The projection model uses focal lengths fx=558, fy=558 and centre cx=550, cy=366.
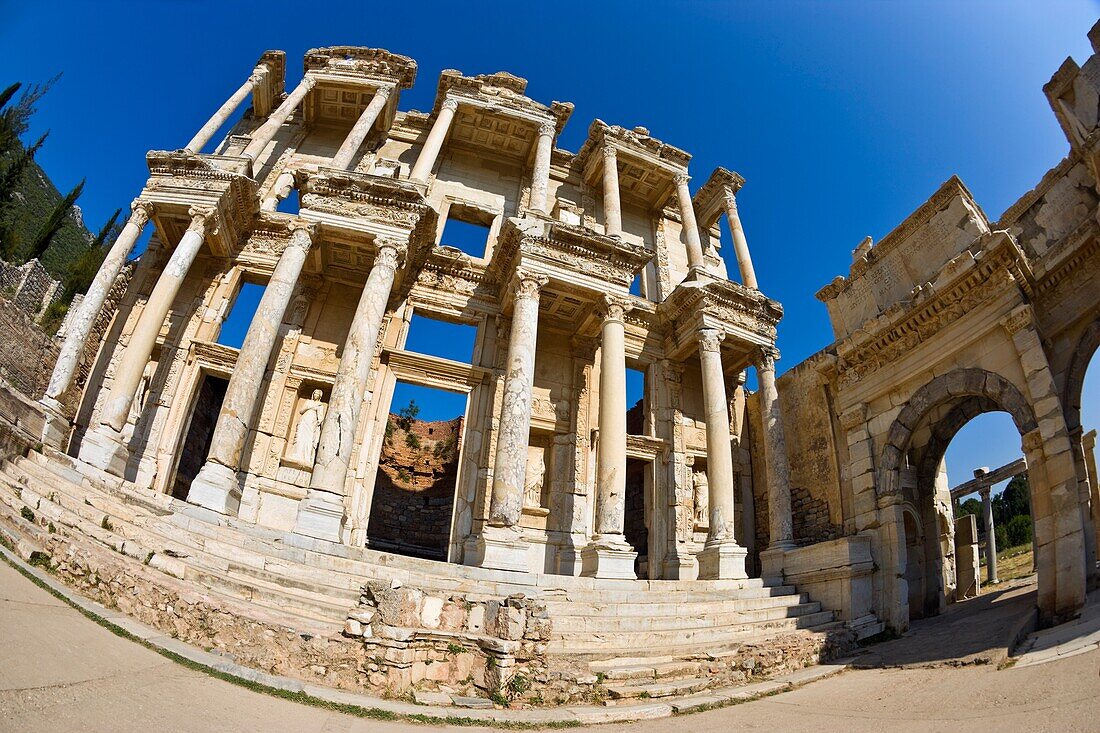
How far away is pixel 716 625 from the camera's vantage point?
10.0m

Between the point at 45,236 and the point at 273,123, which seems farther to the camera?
the point at 45,236

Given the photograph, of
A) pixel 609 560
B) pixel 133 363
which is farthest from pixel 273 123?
pixel 609 560

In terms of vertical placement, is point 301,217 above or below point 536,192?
below

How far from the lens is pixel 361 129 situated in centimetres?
1817

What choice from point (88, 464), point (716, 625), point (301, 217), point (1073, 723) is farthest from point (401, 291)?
point (1073, 723)

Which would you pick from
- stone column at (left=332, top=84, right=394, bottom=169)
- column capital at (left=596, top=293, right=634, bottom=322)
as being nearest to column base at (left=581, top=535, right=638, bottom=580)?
column capital at (left=596, top=293, right=634, bottom=322)

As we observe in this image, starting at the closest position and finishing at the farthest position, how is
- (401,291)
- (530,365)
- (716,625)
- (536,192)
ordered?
(716,625), (530,365), (401,291), (536,192)

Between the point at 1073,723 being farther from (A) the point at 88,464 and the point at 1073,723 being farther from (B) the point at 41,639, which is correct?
(A) the point at 88,464

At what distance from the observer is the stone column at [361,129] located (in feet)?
56.7

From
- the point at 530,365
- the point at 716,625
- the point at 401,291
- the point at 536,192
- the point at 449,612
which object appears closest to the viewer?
the point at 449,612

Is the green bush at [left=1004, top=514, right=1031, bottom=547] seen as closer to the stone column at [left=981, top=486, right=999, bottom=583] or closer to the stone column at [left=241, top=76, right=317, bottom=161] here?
the stone column at [left=981, top=486, right=999, bottom=583]

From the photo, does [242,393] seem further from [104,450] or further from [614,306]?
[614,306]

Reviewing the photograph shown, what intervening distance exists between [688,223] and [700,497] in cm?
992

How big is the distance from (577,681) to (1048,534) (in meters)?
9.44
